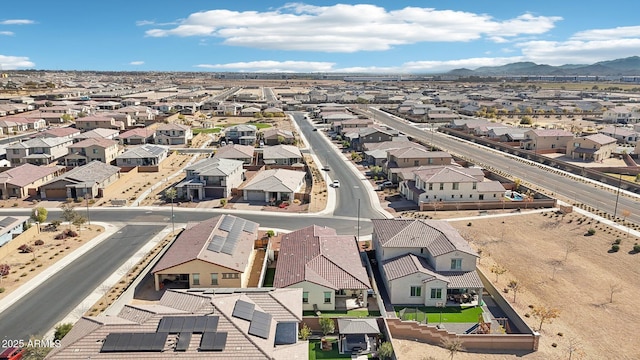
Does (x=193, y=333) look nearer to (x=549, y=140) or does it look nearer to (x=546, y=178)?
(x=546, y=178)

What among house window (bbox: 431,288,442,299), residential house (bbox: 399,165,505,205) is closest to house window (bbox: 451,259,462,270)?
house window (bbox: 431,288,442,299)

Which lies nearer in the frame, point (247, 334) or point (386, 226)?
point (247, 334)

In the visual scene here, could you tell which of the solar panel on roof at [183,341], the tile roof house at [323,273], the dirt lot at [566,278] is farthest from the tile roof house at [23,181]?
the dirt lot at [566,278]

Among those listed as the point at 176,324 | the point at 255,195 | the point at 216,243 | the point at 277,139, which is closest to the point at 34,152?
the point at 277,139

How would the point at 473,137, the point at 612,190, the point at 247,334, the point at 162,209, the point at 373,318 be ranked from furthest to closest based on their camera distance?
1. the point at 473,137
2. the point at 612,190
3. the point at 162,209
4. the point at 373,318
5. the point at 247,334

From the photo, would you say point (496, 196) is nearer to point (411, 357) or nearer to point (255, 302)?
point (411, 357)

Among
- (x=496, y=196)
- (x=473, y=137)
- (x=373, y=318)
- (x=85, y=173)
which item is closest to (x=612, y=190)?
(x=496, y=196)
